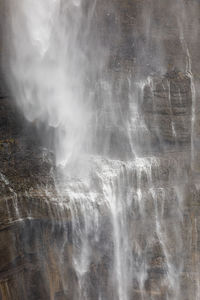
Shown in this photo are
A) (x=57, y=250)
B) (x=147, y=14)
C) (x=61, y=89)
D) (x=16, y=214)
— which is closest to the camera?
(x=16, y=214)

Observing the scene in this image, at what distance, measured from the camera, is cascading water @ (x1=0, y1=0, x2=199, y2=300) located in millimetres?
10867

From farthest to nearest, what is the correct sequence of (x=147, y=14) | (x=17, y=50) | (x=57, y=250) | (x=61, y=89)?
1. (x=147, y=14)
2. (x=61, y=89)
3. (x=17, y=50)
4. (x=57, y=250)

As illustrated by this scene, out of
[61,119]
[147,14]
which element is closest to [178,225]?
[61,119]

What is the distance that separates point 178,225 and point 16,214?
6029 millimetres

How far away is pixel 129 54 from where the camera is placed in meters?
12.4

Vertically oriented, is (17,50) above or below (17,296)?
above

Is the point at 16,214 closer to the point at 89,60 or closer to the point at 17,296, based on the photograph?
the point at 17,296

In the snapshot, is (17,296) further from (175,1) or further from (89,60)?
(175,1)

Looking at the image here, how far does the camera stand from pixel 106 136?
1210 cm

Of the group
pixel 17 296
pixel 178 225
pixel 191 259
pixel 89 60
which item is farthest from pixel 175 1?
pixel 17 296

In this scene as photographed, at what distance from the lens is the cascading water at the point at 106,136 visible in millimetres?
10867

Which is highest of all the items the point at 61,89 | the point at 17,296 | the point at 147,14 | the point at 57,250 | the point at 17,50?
the point at 147,14

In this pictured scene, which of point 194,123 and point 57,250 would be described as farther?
point 194,123

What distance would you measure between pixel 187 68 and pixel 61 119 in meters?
5.32
